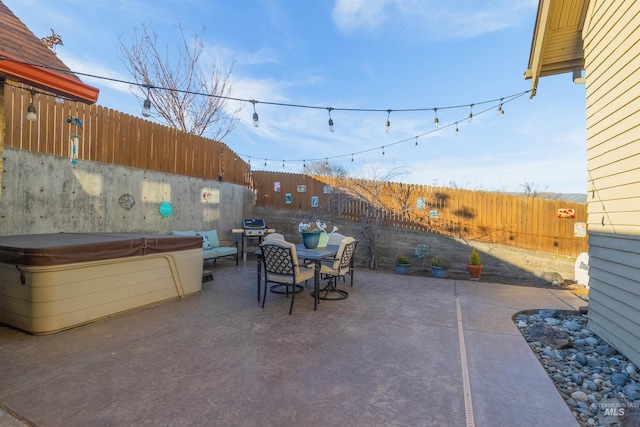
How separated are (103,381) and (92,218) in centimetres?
A: 373

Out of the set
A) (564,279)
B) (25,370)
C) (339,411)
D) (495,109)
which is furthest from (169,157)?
(564,279)

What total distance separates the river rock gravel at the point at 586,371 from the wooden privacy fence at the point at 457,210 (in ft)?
11.8

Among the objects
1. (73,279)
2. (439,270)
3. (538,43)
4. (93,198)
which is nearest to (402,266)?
(439,270)

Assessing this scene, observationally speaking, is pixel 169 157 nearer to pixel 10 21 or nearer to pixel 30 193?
pixel 30 193

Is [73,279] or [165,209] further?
[165,209]

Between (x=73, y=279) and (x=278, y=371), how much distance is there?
236cm

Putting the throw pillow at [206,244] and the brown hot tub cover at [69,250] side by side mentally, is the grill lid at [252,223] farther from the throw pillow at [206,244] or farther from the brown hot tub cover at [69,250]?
the brown hot tub cover at [69,250]

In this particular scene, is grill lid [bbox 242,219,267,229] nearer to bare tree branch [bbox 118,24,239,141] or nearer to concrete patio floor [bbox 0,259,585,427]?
concrete patio floor [bbox 0,259,585,427]

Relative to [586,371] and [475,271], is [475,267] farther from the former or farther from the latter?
[586,371]

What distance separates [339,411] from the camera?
177cm

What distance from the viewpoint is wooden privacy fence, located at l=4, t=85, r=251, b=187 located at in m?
4.01

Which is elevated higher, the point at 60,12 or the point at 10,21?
the point at 60,12

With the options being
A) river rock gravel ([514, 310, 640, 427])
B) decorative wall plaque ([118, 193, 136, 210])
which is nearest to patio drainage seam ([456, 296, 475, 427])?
river rock gravel ([514, 310, 640, 427])

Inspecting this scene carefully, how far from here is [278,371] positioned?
7.27 feet
